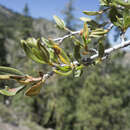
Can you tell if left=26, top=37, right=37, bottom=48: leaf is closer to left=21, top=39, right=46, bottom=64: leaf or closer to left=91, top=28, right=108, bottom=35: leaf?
left=21, top=39, right=46, bottom=64: leaf

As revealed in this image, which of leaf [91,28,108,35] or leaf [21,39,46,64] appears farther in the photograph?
leaf [91,28,108,35]

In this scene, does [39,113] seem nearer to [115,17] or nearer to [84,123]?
[84,123]

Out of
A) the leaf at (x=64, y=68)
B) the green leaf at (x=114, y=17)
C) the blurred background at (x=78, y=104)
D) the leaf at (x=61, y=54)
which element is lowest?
the blurred background at (x=78, y=104)

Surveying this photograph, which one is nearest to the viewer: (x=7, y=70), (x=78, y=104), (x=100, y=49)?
(x=7, y=70)

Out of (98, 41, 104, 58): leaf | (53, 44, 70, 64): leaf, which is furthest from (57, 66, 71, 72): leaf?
(98, 41, 104, 58): leaf

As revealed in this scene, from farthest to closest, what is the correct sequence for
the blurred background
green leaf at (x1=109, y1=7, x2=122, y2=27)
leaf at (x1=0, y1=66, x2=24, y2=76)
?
the blurred background
green leaf at (x1=109, y1=7, x2=122, y2=27)
leaf at (x1=0, y1=66, x2=24, y2=76)

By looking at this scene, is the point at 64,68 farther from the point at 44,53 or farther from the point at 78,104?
the point at 78,104

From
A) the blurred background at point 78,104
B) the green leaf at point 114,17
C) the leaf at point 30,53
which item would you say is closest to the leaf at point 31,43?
the leaf at point 30,53

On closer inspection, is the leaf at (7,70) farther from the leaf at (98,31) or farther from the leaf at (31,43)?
the leaf at (98,31)

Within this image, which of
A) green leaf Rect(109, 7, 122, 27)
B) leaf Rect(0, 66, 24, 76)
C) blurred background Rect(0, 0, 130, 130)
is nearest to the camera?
leaf Rect(0, 66, 24, 76)

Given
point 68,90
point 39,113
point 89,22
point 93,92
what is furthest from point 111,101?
point 89,22

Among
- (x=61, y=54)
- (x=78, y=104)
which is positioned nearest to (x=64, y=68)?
(x=61, y=54)
